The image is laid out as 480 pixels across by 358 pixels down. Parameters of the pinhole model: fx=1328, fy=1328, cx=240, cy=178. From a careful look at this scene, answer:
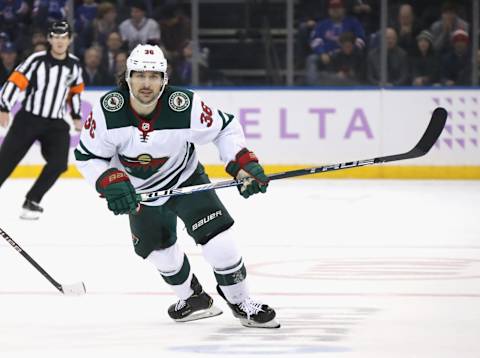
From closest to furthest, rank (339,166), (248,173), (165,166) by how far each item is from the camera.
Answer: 1. (248,173)
2. (165,166)
3. (339,166)

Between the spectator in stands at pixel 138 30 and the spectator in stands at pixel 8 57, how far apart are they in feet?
2.99

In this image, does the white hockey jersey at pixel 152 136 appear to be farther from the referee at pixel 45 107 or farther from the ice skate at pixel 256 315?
the referee at pixel 45 107

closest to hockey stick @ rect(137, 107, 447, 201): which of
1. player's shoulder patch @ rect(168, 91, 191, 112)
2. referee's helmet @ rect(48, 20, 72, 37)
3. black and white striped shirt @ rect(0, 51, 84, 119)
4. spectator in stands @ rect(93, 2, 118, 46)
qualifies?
player's shoulder patch @ rect(168, 91, 191, 112)

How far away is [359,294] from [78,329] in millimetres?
1269

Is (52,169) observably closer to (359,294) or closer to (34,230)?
(34,230)

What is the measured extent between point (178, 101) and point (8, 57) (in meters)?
6.89

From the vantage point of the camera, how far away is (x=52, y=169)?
8.41 m

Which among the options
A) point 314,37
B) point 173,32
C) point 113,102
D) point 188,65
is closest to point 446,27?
point 314,37

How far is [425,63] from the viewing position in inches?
430

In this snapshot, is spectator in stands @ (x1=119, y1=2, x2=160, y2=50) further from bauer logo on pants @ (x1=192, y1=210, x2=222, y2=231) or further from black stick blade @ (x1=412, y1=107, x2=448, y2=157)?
bauer logo on pants @ (x1=192, y1=210, x2=222, y2=231)

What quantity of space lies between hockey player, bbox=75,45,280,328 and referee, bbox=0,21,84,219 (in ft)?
12.6

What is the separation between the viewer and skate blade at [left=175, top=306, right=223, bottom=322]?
15.2 feet

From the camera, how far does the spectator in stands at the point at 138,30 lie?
11102mm

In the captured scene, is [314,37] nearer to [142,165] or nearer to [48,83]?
[48,83]
